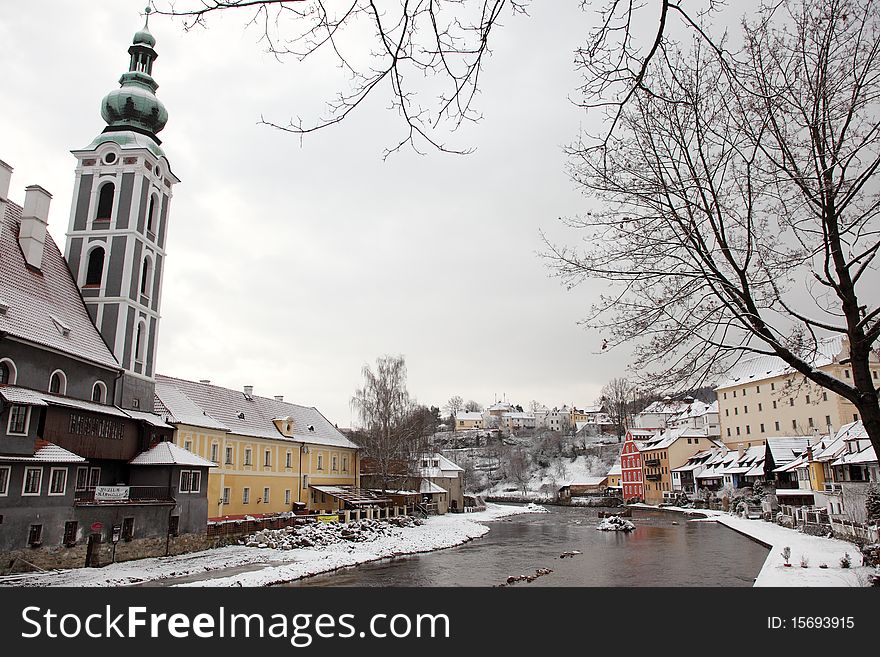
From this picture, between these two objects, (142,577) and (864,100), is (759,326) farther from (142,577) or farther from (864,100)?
(142,577)

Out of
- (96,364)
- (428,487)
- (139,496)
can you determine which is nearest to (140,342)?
(96,364)

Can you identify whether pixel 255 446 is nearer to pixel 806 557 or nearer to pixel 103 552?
pixel 103 552

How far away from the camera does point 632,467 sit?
74062 millimetres

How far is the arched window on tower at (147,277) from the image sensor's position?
95.4ft

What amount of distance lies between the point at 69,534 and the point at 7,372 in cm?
557

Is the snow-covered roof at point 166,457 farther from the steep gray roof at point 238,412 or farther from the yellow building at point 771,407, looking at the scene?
the yellow building at point 771,407

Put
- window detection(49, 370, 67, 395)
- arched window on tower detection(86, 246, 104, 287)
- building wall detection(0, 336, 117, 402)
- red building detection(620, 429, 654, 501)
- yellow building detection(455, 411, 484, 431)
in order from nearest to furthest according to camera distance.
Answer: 1. building wall detection(0, 336, 117, 402)
2. window detection(49, 370, 67, 395)
3. arched window on tower detection(86, 246, 104, 287)
4. red building detection(620, 429, 654, 501)
5. yellow building detection(455, 411, 484, 431)

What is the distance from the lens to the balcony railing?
21.3 meters

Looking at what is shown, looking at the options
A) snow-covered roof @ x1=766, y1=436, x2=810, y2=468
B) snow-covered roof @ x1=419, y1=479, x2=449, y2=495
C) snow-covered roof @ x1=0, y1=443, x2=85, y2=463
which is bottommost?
snow-covered roof @ x1=419, y1=479, x2=449, y2=495

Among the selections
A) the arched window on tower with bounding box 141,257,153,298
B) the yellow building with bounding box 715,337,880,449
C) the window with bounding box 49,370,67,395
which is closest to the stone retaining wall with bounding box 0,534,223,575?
the window with bounding box 49,370,67,395

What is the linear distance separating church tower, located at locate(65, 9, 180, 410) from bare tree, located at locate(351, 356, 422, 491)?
20247 mm

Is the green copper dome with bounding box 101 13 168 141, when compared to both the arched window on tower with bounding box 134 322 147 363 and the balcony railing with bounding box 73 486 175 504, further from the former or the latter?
the balcony railing with bounding box 73 486 175 504

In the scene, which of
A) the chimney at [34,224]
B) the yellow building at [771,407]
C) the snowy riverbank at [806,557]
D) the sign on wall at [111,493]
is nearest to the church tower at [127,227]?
the chimney at [34,224]

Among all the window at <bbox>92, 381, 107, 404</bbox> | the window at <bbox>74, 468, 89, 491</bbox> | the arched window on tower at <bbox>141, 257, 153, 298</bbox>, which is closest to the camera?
the window at <bbox>74, 468, 89, 491</bbox>
